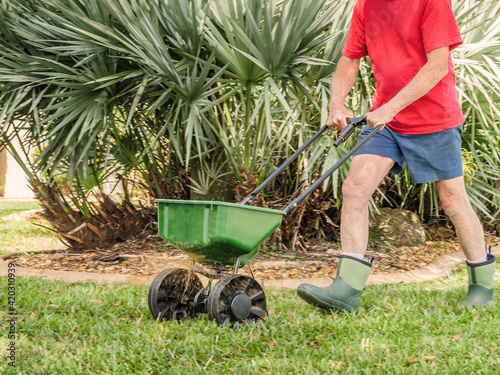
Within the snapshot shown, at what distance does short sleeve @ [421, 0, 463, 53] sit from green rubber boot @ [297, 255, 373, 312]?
1.03 meters

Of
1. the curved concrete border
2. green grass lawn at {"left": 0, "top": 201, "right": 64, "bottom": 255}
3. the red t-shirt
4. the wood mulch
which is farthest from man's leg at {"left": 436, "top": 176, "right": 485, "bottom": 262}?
green grass lawn at {"left": 0, "top": 201, "right": 64, "bottom": 255}

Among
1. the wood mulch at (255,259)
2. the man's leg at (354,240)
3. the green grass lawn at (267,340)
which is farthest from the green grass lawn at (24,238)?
the man's leg at (354,240)

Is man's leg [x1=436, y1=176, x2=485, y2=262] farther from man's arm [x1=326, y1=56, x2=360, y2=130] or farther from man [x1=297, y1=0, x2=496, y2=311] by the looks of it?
man's arm [x1=326, y1=56, x2=360, y2=130]

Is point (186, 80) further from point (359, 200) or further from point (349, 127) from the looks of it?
point (359, 200)

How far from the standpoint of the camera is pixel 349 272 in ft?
8.40

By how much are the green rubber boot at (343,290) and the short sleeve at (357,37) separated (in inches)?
40.9

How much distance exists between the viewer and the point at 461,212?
266 centimetres

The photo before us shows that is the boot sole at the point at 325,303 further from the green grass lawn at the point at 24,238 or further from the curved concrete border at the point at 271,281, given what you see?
the green grass lawn at the point at 24,238

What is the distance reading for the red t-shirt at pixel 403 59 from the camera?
2.49 meters

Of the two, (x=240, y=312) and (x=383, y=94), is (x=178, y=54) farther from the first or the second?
(x=240, y=312)

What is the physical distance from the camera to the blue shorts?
260 cm

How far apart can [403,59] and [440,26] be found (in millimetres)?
244

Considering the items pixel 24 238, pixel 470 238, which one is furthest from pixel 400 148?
pixel 24 238

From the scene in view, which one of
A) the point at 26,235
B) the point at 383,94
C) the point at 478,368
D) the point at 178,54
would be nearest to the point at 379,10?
the point at 383,94
